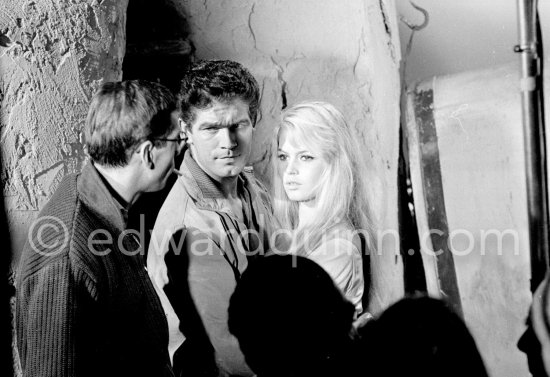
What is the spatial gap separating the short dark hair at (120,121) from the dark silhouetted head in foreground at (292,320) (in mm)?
486

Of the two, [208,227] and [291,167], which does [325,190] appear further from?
[208,227]

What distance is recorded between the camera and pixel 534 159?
1.43 m

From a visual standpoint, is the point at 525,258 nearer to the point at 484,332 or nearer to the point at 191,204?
the point at 484,332

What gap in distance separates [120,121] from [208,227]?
399 mm

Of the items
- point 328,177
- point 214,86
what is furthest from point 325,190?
point 214,86

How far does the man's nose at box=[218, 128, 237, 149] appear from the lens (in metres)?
1.52

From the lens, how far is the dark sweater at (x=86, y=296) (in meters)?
1.10

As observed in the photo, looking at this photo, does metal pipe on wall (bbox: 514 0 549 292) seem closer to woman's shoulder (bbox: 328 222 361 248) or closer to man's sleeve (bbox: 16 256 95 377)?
woman's shoulder (bbox: 328 222 361 248)

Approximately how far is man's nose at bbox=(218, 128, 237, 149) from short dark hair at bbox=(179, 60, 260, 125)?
3.5 inches

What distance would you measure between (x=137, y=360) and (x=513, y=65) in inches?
46.9

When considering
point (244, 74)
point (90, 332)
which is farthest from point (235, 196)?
point (90, 332)

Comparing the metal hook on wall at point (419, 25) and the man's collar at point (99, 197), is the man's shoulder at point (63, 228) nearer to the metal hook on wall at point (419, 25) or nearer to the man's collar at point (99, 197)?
the man's collar at point (99, 197)

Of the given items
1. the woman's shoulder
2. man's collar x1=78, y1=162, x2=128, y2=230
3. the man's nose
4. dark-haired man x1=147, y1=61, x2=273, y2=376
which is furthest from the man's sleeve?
the woman's shoulder

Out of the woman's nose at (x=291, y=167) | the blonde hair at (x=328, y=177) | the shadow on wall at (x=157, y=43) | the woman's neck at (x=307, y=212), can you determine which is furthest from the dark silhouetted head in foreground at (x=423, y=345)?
the shadow on wall at (x=157, y=43)
